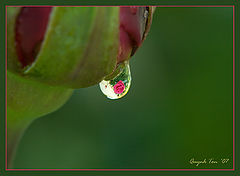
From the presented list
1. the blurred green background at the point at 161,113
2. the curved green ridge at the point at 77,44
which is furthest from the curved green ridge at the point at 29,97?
the blurred green background at the point at 161,113

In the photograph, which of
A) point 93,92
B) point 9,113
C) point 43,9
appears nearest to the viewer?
point 43,9

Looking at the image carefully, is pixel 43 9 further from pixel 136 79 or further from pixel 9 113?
pixel 136 79

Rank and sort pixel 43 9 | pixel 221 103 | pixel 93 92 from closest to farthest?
pixel 43 9
pixel 93 92
pixel 221 103

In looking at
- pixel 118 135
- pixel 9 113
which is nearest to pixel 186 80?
pixel 118 135

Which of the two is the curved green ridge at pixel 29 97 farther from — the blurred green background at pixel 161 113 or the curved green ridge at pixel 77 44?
Result: the blurred green background at pixel 161 113

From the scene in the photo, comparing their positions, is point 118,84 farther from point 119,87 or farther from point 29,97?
point 29,97
